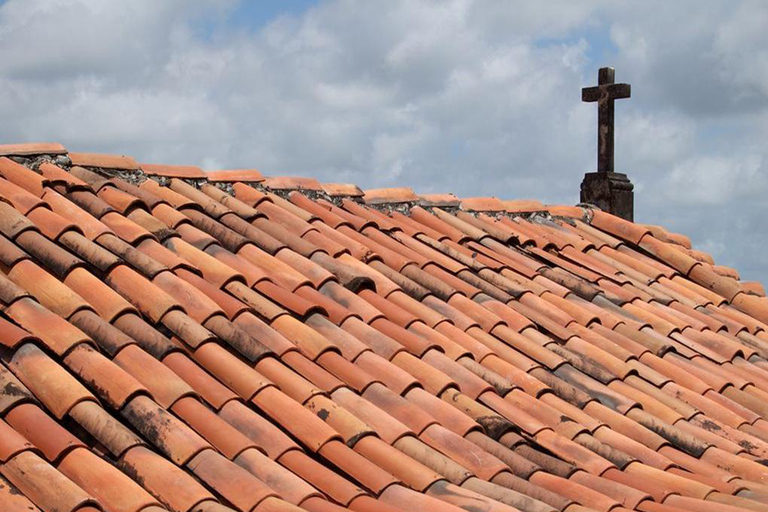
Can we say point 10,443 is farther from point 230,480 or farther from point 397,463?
point 397,463

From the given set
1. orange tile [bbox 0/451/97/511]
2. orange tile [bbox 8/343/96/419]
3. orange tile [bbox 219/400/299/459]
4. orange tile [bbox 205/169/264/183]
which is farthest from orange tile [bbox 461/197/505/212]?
orange tile [bbox 0/451/97/511]

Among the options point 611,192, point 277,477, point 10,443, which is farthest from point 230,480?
point 611,192

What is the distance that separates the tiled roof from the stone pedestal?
2449 millimetres

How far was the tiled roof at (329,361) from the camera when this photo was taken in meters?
3.94

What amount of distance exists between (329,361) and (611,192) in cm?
649

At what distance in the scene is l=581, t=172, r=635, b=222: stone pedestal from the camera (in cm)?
1088

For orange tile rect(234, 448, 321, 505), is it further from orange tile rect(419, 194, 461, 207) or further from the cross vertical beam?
the cross vertical beam

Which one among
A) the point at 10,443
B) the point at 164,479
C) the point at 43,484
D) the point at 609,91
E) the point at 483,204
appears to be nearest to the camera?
the point at 43,484

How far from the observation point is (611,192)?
35.6 ft

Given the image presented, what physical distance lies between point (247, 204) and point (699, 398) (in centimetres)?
340

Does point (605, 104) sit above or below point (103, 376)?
above

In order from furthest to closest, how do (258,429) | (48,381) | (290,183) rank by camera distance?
(290,183)
(258,429)
(48,381)

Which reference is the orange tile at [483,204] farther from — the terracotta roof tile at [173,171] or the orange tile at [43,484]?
the orange tile at [43,484]

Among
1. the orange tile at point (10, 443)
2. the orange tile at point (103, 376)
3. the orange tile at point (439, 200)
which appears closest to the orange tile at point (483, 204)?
the orange tile at point (439, 200)
